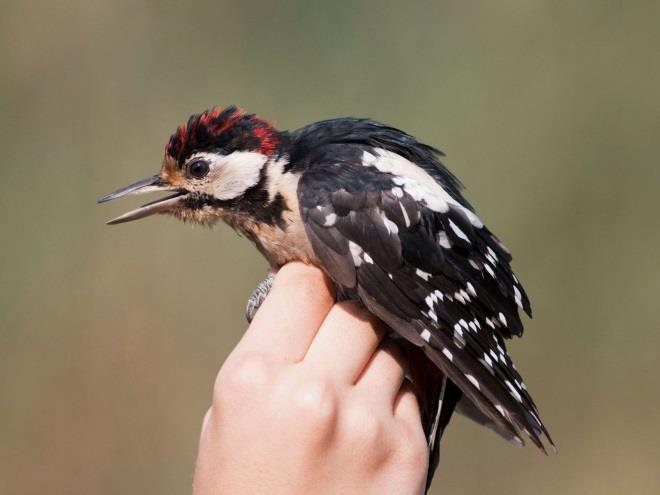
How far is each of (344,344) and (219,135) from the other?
611 millimetres

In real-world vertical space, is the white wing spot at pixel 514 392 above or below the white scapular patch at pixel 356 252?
below

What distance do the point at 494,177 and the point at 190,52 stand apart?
1.29 m

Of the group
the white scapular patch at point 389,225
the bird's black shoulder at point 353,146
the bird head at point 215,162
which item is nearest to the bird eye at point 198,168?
the bird head at point 215,162

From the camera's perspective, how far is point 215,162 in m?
1.87

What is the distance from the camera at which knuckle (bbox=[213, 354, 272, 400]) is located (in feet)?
4.23

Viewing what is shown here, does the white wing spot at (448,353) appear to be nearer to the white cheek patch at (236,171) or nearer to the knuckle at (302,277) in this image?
the knuckle at (302,277)

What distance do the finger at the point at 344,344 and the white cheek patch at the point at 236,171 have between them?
0.39 meters

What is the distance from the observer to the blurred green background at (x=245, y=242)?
331cm

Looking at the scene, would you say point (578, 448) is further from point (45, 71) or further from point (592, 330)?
point (45, 71)

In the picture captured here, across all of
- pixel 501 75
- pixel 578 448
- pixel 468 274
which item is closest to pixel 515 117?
pixel 501 75

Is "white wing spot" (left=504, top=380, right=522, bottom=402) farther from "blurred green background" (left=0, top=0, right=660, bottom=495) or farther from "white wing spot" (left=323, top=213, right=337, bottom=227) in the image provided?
"blurred green background" (left=0, top=0, right=660, bottom=495)

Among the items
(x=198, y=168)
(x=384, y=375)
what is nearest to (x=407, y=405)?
(x=384, y=375)

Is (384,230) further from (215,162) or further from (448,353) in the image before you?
(215,162)

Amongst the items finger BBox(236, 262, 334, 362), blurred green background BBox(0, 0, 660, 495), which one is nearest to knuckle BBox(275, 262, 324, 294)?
finger BBox(236, 262, 334, 362)
